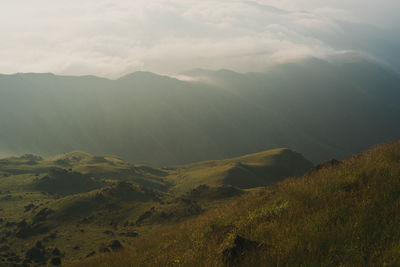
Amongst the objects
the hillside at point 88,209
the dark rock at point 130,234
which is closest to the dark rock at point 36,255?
the hillside at point 88,209

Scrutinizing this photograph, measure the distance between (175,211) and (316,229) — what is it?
202 feet

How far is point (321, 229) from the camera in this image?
638 centimetres

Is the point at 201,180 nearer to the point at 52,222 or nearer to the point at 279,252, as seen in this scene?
the point at 52,222

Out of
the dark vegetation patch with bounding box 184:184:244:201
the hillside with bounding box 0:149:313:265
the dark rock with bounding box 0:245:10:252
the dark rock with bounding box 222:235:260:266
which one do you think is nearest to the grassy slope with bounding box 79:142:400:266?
the dark rock with bounding box 222:235:260:266

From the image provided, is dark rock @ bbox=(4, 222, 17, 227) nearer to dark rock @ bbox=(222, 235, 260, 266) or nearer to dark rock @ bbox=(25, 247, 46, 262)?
dark rock @ bbox=(25, 247, 46, 262)

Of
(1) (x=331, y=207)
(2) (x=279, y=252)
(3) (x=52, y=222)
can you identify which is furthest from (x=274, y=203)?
(3) (x=52, y=222)

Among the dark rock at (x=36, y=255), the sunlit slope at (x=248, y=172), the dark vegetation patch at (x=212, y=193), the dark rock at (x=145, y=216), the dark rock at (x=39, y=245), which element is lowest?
the sunlit slope at (x=248, y=172)

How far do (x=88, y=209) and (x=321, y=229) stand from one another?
79096mm

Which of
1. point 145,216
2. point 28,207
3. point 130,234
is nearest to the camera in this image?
point 130,234

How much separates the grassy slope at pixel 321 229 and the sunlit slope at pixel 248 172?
359 feet

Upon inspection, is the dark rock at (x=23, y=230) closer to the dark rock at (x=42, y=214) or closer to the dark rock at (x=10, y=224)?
the dark rock at (x=42, y=214)

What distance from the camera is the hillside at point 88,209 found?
5048 centimetres

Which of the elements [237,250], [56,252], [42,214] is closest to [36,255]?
[56,252]

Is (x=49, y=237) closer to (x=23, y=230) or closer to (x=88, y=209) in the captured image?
(x=23, y=230)
